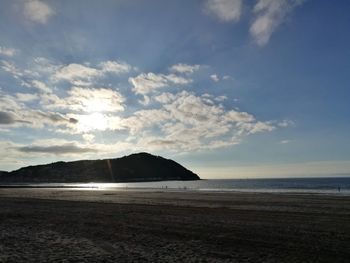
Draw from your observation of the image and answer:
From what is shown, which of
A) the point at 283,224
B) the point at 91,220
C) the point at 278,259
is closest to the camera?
the point at 278,259

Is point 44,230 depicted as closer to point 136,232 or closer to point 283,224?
point 136,232

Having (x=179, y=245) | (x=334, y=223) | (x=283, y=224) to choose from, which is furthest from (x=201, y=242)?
(x=334, y=223)

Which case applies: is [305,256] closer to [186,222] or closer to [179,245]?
[179,245]

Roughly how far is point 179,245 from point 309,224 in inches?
435

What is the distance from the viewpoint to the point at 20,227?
2022 centimetres

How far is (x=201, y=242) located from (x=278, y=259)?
4.04 metres

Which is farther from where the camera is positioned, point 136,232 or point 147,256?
point 136,232

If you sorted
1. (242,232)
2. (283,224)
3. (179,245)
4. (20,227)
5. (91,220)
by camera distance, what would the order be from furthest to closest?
(91,220) < (283,224) < (20,227) < (242,232) < (179,245)

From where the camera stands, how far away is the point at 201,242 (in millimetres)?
15578

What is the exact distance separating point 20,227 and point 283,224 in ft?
51.9

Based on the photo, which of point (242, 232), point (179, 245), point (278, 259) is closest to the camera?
point (278, 259)

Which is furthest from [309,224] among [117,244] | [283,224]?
[117,244]

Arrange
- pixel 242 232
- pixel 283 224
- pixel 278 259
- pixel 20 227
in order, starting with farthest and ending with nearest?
pixel 283 224 → pixel 20 227 → pixel 242 232 → pixel 278 259

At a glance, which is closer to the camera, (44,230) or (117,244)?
(117,244)
